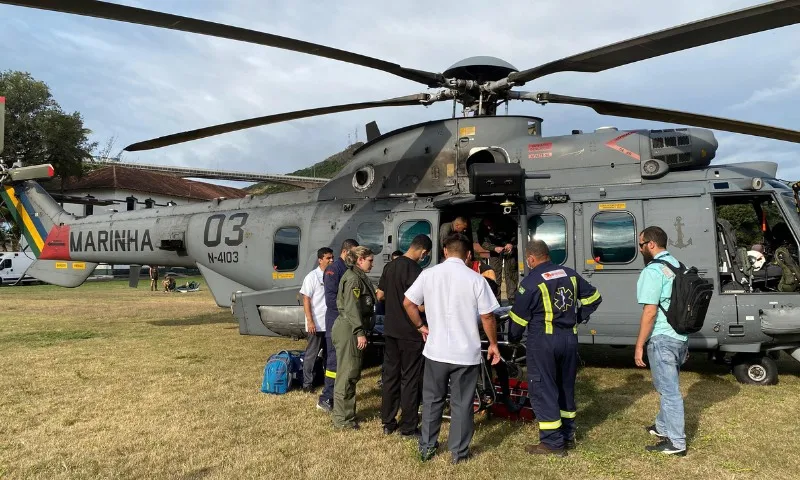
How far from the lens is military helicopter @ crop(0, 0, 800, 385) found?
6316 mm

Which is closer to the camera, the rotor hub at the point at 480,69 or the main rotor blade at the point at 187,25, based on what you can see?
the main rotor blade at the point at 187,25

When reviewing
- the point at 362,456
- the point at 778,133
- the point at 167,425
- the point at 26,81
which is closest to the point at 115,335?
the point at 167,425

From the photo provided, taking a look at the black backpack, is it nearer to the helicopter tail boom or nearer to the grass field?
the grass field

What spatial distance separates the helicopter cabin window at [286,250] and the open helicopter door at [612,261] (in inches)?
175

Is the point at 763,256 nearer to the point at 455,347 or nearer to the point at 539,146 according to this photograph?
the point at 539,146

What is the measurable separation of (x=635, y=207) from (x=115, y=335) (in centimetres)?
989

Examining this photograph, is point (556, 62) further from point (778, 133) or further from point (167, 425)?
point (167, 425)

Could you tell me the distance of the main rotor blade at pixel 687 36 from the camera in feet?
14.5

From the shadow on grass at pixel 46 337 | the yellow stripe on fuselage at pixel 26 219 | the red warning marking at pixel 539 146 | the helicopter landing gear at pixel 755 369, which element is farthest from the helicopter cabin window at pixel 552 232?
the yellow stripe on fuselage at pixel 26 219

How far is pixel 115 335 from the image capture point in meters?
10.4

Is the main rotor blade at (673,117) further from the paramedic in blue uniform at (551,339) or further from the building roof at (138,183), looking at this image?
the building roof at (138,183)

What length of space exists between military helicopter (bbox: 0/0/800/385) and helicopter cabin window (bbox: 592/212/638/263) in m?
0.01

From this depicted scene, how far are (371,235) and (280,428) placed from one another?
3641 millimetres

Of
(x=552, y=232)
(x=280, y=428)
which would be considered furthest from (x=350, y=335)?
(x=552, y=232)
